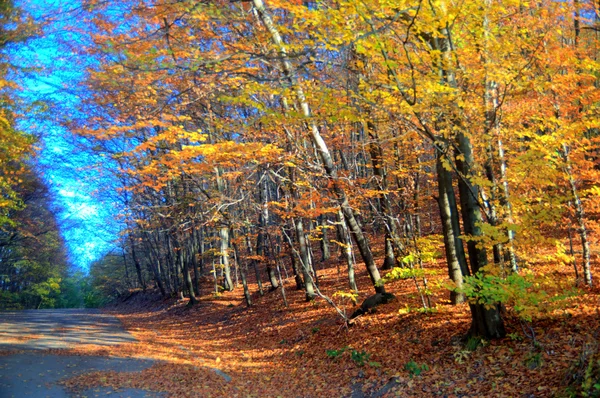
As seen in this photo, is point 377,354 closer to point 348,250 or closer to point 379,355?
point 379,355

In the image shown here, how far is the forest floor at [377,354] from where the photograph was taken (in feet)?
18.5

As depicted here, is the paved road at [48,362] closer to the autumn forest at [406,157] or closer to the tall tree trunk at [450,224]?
the autumn forest at [406,157]

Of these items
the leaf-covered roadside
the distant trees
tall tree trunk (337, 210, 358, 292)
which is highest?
the distant trees

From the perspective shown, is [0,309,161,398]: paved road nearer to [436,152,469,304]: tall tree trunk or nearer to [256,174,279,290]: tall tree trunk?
[256,174,279,290]: tall tree trunk

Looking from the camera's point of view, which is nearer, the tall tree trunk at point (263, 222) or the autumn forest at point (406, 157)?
the autumn forest at point (406, 157)

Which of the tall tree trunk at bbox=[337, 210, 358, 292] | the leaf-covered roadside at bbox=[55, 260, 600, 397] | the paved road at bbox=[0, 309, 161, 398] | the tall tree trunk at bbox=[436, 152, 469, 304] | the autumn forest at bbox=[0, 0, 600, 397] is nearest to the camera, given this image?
the leaf-covered roadside at bbox=[55, 260, 600, 397]

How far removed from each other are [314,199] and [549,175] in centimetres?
534

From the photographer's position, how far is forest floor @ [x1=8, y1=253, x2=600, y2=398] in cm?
564

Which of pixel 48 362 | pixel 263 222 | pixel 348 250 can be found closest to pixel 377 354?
pixel 348 250

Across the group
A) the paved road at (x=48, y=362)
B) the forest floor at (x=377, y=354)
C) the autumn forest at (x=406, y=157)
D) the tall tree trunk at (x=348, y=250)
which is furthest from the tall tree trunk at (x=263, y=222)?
the paved road at (x=48, y=362)

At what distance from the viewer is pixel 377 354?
27.2 ft

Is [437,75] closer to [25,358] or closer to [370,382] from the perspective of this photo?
[370,382]

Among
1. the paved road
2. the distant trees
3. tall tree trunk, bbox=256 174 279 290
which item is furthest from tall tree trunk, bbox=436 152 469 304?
tall tree trunk, bbox=256 174 279 290

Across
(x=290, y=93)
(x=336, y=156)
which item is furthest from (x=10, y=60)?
(x=336, y=156)
